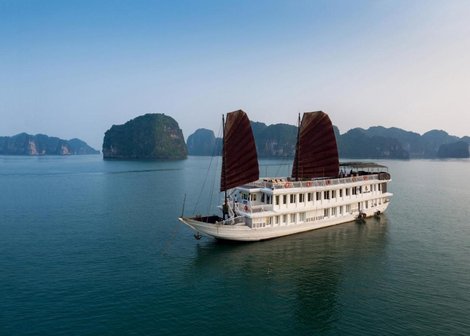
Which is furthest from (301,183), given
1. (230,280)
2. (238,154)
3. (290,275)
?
(230,280)

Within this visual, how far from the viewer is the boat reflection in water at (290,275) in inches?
705

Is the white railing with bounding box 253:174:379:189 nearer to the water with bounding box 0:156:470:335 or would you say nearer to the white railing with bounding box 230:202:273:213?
the white railing with bounding box 230:202:273:213

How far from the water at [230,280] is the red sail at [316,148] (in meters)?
5.99

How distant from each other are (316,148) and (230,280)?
708 inches

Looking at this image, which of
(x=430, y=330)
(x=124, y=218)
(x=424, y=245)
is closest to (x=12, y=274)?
(x=124, y=218)

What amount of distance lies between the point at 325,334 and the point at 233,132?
723 inches

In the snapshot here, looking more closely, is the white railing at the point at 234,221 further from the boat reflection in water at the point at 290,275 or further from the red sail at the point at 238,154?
the red sail at the point at 238,154

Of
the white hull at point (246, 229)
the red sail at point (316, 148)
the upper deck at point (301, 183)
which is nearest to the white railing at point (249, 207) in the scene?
the white hull at point (246, 229)

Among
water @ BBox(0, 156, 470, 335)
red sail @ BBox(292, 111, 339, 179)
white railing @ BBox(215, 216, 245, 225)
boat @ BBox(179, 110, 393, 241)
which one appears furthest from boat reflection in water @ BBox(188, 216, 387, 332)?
red sail @ BBox(292, 111, 339, 179)

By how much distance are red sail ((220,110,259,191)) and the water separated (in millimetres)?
5837

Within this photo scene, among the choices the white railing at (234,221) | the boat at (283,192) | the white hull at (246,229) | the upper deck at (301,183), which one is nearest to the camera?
the white hull at (246,229)

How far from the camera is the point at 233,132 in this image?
3009 centimetres

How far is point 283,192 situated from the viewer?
2958cm

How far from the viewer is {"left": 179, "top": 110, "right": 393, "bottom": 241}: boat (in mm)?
28578
